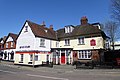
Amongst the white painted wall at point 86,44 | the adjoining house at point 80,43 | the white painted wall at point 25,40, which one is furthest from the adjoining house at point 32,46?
the white painted wall at point 86,44

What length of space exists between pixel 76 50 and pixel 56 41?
21.1 ft

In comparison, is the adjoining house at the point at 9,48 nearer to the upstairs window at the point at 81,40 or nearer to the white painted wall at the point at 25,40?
the white painted wall at the point at 25,40

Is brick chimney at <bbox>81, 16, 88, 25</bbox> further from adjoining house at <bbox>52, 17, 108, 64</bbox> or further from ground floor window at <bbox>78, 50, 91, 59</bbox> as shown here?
ground floor window at <bbox>78, 50, 91, 59</bbox>

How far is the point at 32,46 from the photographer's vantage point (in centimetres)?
3108

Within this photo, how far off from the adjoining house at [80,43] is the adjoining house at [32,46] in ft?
7.48

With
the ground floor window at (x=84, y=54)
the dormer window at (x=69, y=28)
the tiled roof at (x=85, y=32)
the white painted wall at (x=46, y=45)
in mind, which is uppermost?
the dormer window at (x=69, y=28)

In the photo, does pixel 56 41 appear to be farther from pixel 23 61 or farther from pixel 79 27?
pixel 23 61

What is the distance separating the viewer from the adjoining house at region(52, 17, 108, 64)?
99.0ft

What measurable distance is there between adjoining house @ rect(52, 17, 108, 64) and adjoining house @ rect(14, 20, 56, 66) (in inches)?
89.7

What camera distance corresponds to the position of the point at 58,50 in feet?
110

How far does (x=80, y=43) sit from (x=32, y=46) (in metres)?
10.5

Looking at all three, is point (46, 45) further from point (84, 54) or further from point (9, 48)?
point (9, 48)

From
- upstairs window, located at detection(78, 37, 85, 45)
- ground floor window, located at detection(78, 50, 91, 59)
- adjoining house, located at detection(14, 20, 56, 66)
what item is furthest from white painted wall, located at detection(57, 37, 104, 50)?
adjoining house, located at detection(14, 20, 56, 66)

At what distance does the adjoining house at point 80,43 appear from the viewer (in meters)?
30.2
